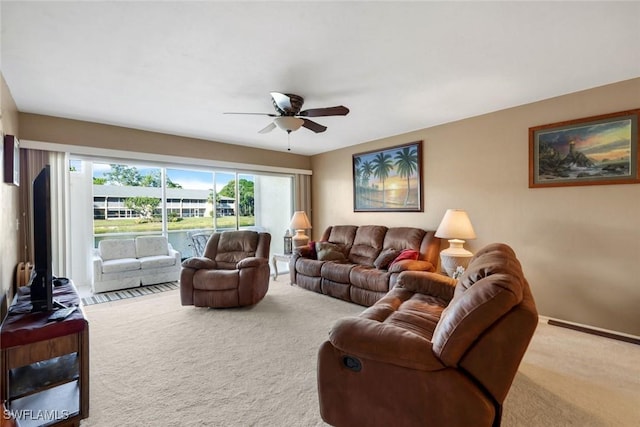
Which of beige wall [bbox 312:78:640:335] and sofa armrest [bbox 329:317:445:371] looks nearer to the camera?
sofa armrest [bbox 329:317:445:371]

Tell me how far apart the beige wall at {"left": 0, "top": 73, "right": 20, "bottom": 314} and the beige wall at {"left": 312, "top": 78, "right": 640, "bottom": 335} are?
4.71 m

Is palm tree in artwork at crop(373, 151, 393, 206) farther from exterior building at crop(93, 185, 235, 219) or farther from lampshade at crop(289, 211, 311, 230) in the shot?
exterior building at crop(93, 185, 235, 219)

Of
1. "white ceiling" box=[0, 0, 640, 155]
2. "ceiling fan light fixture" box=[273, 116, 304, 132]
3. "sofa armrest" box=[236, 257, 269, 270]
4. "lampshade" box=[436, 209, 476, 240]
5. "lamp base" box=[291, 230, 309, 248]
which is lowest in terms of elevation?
"sofa armrest" box=[236, 257, 269, 270]

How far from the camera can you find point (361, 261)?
4672mm

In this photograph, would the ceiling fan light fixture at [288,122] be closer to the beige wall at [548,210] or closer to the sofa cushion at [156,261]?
the beige wall at [548,210]

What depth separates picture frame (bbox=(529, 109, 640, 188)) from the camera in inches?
112

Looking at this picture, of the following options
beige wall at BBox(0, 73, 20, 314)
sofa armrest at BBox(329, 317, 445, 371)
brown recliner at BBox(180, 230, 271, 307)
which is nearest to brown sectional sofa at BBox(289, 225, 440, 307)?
brown recliner at BBox(180, 230, 271, 307)

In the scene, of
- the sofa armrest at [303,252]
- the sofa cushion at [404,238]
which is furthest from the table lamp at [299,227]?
the sofa cushion at [404,238]

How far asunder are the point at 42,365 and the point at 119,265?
2.99 m

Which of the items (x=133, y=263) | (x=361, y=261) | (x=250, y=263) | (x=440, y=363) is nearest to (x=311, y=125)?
(x=250, y=263)

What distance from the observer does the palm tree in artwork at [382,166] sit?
498 cm

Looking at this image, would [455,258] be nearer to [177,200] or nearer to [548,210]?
[548,210]

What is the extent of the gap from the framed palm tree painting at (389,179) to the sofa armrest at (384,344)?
336 centimetres

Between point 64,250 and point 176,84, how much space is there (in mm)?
2895
